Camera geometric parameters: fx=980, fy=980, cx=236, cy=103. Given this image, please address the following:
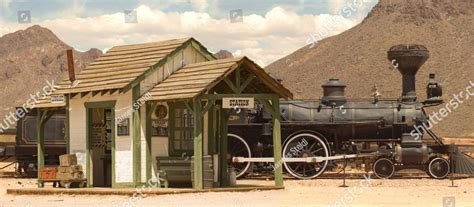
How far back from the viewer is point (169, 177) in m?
22.4

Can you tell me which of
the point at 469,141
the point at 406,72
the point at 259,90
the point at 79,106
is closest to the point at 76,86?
the point at 79,106

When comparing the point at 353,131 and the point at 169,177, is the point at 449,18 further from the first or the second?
the point at 169,177

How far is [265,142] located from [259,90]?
7094 millimetres

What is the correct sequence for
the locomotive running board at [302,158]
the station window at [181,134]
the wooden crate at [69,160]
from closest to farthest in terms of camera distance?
the station window at [181,134] < the wooden crate at [69,160] < the locomotive running board at [302,158]

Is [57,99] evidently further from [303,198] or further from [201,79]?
[303,198]

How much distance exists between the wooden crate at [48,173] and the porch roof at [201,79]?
3.51 m

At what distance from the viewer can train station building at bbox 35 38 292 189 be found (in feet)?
71.4

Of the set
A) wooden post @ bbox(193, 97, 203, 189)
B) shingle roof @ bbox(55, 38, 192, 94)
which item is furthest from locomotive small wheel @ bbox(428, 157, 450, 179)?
wooden post @ bbox(193, 97, 203, 189)

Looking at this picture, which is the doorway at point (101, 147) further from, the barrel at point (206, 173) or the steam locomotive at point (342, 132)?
the steam locomotive at point (342, 132)

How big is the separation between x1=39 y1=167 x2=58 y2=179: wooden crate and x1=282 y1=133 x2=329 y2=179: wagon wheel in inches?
328
